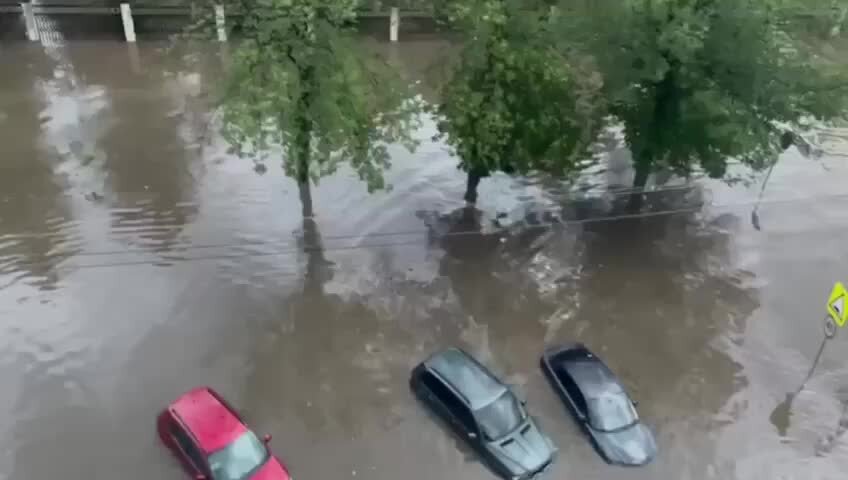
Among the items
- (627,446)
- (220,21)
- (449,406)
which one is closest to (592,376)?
(627,446)

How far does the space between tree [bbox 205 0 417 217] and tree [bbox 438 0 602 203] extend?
1.01 meters

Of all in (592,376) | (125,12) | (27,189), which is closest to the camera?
(592,376)

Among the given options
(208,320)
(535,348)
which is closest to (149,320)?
(208,320)

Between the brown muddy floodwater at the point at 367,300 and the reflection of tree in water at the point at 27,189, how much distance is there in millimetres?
54

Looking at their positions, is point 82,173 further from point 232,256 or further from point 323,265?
point 323,265

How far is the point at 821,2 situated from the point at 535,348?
7224 millimetres

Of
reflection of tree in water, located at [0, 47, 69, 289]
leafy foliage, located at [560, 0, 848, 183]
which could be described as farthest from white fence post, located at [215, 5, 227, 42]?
leafy foliage, located at [560, 0, 848, 183]

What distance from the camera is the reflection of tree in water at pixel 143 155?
1589 cm

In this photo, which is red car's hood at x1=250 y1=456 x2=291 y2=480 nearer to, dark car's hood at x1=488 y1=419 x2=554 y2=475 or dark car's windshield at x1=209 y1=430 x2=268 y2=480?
dark car's windshield at x1=209 y1=430 x2=268 y2=480

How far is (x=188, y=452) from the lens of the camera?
11.2m

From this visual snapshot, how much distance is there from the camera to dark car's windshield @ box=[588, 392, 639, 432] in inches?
482

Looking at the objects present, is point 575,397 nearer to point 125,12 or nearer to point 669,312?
point 669,312

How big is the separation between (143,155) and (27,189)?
2.36 meters

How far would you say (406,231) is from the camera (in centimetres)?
1612
